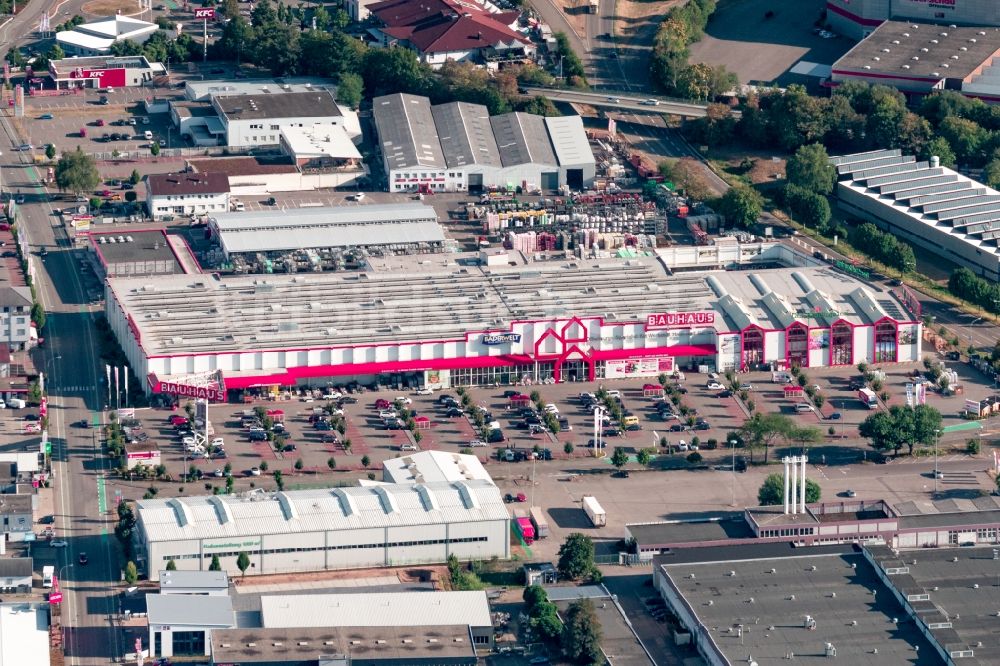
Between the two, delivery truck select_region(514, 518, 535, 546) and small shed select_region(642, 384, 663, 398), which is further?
small shed select_region(642, 384, 663, 398)

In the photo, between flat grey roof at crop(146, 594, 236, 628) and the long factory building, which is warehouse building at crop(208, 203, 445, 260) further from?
flat grey roof at crop(146, 594, 236, 628)

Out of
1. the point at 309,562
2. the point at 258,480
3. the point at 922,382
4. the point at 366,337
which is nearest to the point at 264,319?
the point at 366,337

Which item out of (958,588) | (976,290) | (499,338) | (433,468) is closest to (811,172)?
(976,290)

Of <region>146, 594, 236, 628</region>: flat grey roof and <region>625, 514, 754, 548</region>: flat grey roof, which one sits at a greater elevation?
<region>625, 514, 754, 548</region>: flat grey roof

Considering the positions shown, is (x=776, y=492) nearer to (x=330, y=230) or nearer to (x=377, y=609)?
(x=377, y=609)

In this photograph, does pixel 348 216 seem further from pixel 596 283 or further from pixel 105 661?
pixel 105 661

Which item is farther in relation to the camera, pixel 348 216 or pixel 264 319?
pixel 348 216

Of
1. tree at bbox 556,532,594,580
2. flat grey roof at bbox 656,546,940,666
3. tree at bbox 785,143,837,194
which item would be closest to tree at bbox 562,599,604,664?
flat grey roof at bbox 656,546,940,666
